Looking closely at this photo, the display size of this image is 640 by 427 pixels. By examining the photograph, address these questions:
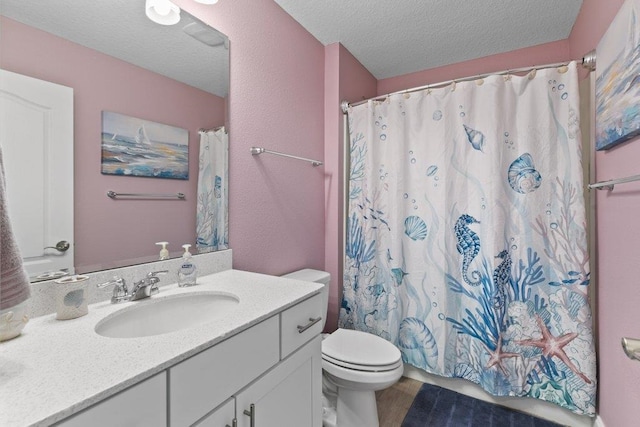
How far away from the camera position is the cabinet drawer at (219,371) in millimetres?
654

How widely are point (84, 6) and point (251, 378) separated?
4.39 feet

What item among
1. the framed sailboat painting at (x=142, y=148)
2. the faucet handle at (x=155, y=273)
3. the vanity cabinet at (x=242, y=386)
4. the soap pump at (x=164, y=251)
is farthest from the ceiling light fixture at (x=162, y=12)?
the vanity cabinet at (x=242, y=386)

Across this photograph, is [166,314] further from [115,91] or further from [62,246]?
[115,91]

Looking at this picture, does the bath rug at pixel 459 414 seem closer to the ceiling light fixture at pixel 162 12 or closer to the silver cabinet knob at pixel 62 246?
the silver cabinet knob at pixel 62 246

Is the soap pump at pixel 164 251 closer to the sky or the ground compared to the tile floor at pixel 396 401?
closer to the sky

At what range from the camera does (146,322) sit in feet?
3.28

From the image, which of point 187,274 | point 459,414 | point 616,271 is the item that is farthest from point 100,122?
point 459,414

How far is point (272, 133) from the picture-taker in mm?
1719

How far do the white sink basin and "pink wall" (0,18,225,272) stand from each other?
0.69 ft

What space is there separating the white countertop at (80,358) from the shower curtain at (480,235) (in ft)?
4.02

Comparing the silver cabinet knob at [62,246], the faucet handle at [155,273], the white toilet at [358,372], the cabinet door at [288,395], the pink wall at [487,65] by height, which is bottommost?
the white toilet at [358,372]

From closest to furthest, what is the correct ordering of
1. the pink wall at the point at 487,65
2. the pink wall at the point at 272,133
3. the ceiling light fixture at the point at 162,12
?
1. the ceiling light fixture at the point at 162,12
2. the pink wall at the point at 272,133
3. the pink wall at the point at 487,65

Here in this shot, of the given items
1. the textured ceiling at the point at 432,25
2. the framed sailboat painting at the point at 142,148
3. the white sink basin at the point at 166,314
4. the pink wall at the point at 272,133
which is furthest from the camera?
the textured ceiling at the point at 432,25

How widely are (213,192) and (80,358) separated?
2.81 feet
